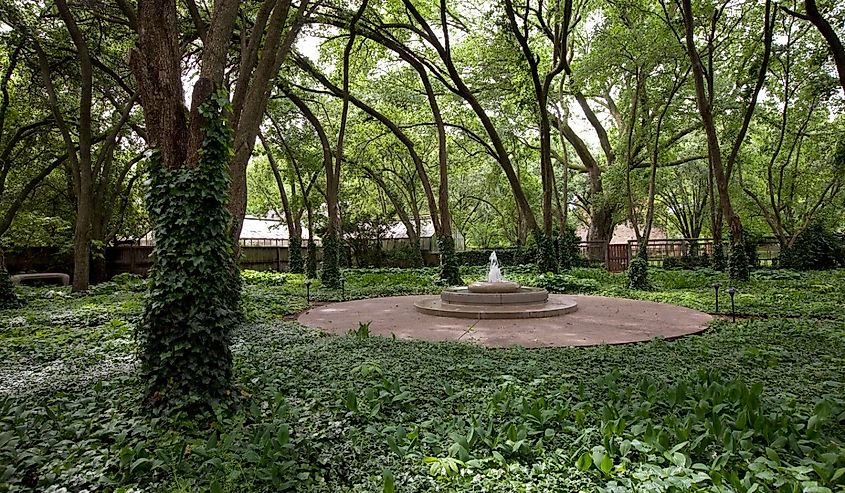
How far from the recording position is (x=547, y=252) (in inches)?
558

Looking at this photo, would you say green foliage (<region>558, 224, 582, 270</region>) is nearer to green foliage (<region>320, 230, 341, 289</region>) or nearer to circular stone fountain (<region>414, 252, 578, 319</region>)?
circular stone fountain (<region>414, 252, 578, 319</region>)

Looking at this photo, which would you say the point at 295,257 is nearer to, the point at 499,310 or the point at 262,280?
the point at 262,280

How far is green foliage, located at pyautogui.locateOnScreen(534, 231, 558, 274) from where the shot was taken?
46.3ft

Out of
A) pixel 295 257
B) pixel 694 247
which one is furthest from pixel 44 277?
pixel 694 247

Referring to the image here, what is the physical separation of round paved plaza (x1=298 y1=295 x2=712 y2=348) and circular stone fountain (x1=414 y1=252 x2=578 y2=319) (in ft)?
0.47

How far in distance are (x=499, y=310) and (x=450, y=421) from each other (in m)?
5.22

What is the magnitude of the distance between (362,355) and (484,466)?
284 centimetres

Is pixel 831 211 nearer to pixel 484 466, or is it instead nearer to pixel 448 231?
pixel 448 231

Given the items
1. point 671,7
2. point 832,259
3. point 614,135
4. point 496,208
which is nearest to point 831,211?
point 832,259

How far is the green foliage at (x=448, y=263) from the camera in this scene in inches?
535

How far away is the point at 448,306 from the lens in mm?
9273

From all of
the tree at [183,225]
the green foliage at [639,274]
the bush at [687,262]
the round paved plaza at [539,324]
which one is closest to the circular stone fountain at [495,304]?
the round paved plaza at [539,324]

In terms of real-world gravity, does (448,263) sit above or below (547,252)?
below

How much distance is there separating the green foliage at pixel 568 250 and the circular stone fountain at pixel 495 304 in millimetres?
6468
